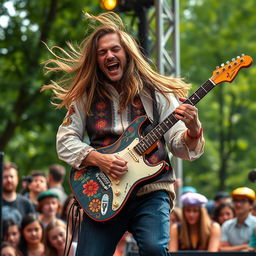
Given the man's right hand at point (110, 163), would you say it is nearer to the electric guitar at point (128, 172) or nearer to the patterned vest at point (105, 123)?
the electric guitar at point (128, 172)

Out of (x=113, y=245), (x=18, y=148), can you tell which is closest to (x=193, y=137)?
(x=113, y=245)

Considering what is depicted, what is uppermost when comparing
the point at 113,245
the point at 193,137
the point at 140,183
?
the point at 193,137

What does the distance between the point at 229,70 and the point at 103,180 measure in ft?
3.66

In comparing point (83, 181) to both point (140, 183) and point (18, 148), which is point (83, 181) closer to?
point (140, 183)

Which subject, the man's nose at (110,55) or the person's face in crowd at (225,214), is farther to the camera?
the person's face in crowd at (225,214)

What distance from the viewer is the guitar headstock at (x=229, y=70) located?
4477mm

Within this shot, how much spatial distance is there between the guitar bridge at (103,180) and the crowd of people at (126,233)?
309cm

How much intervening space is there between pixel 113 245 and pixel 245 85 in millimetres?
21705

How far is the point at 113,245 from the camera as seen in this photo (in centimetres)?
446

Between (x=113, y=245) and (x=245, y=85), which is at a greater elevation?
(x=245, y=85)

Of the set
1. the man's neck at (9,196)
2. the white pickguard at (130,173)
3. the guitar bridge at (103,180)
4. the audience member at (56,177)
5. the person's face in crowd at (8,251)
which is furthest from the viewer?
the audience member at (56,177)

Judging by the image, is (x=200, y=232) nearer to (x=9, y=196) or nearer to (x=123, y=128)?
(x=9, y=196)

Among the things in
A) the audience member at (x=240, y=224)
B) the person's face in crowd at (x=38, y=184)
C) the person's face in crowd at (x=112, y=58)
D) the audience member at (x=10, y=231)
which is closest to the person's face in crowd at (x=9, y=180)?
the audience member at (x=10, y=231)

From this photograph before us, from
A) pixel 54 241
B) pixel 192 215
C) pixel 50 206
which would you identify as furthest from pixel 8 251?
pixel 192 215
